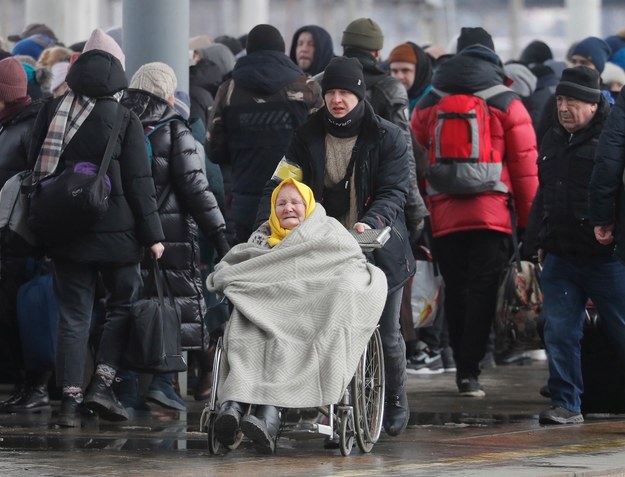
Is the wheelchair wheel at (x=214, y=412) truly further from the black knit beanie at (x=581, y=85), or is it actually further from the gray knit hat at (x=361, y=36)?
the gray knit hat at (x=361, y=36)

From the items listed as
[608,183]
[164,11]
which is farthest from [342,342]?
[164,11]

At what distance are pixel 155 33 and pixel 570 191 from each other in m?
2.86

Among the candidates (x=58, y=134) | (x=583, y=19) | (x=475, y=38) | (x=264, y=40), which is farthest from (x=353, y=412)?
(x=583, y=19)

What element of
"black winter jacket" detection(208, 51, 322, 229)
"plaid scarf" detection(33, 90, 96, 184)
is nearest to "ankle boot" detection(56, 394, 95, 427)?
"plaid scarf" detection(33, 90, 96, 184)

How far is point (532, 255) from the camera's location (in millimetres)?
10625

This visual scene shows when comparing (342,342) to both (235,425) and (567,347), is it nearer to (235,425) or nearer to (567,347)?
(235,425)

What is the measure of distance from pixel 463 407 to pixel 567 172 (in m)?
1.78

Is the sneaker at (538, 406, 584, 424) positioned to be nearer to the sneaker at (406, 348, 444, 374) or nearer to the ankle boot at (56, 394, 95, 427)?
the ankle boot at (56, 394, 95, 427)

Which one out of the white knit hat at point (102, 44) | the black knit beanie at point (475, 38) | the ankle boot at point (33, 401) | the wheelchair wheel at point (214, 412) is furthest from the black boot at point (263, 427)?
the black knit beanie at point (475, 38)

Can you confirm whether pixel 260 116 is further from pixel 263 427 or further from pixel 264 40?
pixel 263 427

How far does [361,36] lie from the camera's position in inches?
456

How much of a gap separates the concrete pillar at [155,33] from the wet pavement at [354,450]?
2133 mm

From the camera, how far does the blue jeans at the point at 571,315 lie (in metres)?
10.1

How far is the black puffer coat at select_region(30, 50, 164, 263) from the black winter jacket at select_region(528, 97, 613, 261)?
2195mm
